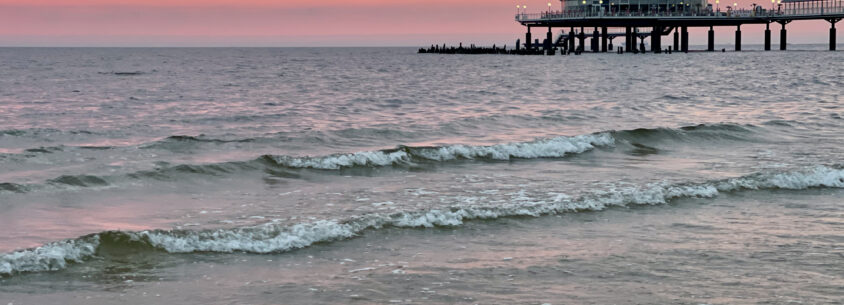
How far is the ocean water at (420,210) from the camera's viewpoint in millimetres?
9469

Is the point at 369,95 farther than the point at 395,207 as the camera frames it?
Yes

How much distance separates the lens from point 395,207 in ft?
46.3

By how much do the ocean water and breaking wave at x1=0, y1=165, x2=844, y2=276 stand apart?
0.12ft

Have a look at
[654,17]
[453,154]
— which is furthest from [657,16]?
[453,154]

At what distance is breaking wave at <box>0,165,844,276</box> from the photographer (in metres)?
10.4

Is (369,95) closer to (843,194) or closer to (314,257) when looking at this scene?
(843,194)

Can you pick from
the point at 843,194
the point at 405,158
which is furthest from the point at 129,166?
the point at 843,194

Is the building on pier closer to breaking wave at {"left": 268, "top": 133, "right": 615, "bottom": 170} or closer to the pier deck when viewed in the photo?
the pier deck

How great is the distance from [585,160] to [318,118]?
13.1m

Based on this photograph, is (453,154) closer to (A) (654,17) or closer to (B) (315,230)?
(B) (315,230)

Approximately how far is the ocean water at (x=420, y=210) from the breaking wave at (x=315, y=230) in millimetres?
38

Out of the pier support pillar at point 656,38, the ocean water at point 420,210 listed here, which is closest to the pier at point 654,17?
the pier support pillar at point 656,38

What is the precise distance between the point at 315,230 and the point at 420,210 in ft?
7.03

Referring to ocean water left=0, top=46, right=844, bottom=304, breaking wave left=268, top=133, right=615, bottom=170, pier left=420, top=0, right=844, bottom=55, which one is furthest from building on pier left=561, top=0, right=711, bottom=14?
Answer: breaking wave left=268, top=133, right=615, bottom=170
